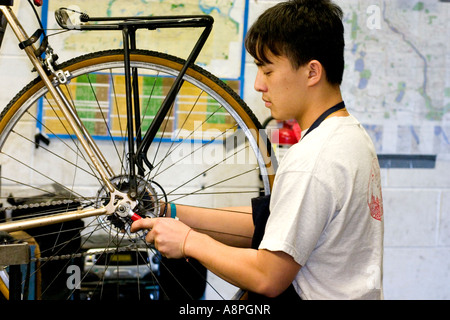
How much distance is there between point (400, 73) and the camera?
2.15m

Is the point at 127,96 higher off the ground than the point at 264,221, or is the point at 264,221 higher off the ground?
the point at 127,96

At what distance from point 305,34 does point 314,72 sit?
0.07 metres

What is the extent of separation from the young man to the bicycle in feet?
0.83

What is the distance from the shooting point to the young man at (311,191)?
0.98m

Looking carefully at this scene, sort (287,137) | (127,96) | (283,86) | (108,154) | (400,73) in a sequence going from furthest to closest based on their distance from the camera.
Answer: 1. (400,73)
2. (108,154)
3. (287,137)
4. (127,96)
5. (283,86)

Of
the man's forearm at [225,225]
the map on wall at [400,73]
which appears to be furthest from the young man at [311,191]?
the map on wall at [400,73]

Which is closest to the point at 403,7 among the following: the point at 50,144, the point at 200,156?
the point at 200,156

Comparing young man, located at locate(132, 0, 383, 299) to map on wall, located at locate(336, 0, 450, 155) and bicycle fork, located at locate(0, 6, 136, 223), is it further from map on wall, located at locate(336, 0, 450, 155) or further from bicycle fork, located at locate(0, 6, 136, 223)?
map on wall, located at locate(336, 0, 450, 155)

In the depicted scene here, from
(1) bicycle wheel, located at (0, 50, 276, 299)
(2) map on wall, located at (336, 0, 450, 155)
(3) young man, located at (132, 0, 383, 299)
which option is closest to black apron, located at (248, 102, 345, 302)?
(3) young man, located at (132, 0, 383, 299)

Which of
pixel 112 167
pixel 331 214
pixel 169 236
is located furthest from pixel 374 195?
pixel 112 167

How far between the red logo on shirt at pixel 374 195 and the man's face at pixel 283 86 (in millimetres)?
182

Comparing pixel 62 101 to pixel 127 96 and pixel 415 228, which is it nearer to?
pixel 127 96

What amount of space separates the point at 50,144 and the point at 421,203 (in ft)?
4.71
